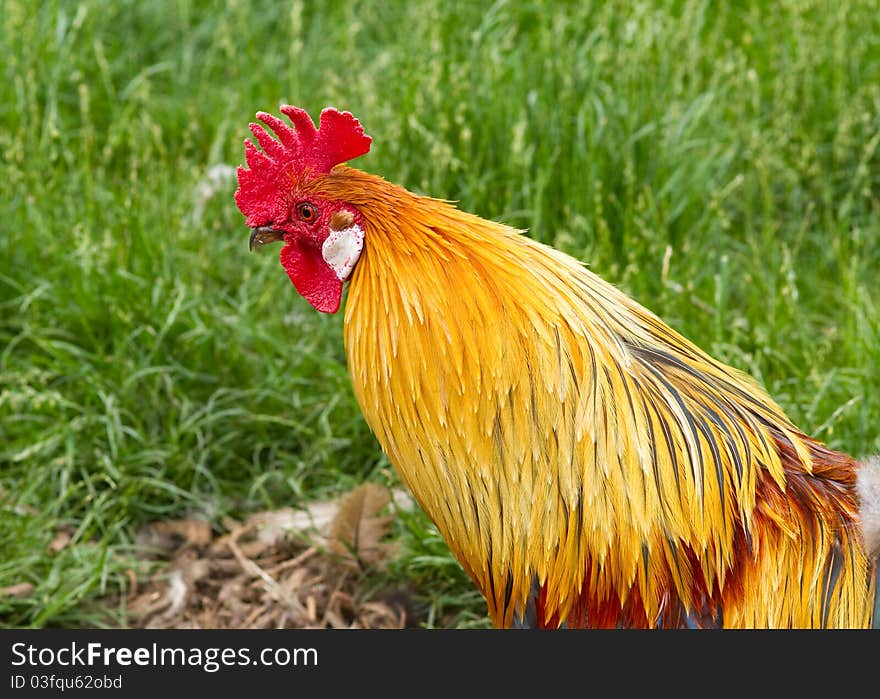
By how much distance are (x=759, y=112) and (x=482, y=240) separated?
2737 millimetres

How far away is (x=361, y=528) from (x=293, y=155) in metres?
1.50

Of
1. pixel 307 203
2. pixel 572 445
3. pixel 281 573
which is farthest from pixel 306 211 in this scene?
pixel 281 573

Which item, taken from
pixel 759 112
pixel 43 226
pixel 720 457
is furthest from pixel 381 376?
pixel 759 112

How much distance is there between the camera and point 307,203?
2.83 m

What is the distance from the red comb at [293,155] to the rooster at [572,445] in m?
0.02

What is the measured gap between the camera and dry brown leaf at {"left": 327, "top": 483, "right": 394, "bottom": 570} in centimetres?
389

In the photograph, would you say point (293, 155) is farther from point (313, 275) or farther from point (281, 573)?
point (281, 573)

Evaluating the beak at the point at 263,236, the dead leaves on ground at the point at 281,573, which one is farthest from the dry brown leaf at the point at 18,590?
the beak at the point at 263,236

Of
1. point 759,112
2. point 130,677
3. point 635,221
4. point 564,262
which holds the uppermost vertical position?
point 759,112

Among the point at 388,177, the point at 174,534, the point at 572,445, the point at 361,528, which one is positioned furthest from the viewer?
the point at 388,177

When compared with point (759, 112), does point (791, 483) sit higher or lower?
lower

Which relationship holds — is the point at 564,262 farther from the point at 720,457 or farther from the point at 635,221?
the point at 635,221

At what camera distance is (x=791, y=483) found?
8.63 ft

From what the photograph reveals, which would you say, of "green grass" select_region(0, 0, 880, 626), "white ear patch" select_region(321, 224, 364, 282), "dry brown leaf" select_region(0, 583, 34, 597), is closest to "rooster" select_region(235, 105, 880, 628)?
"white ear patch" select_region(321, 224, 364, 282)
